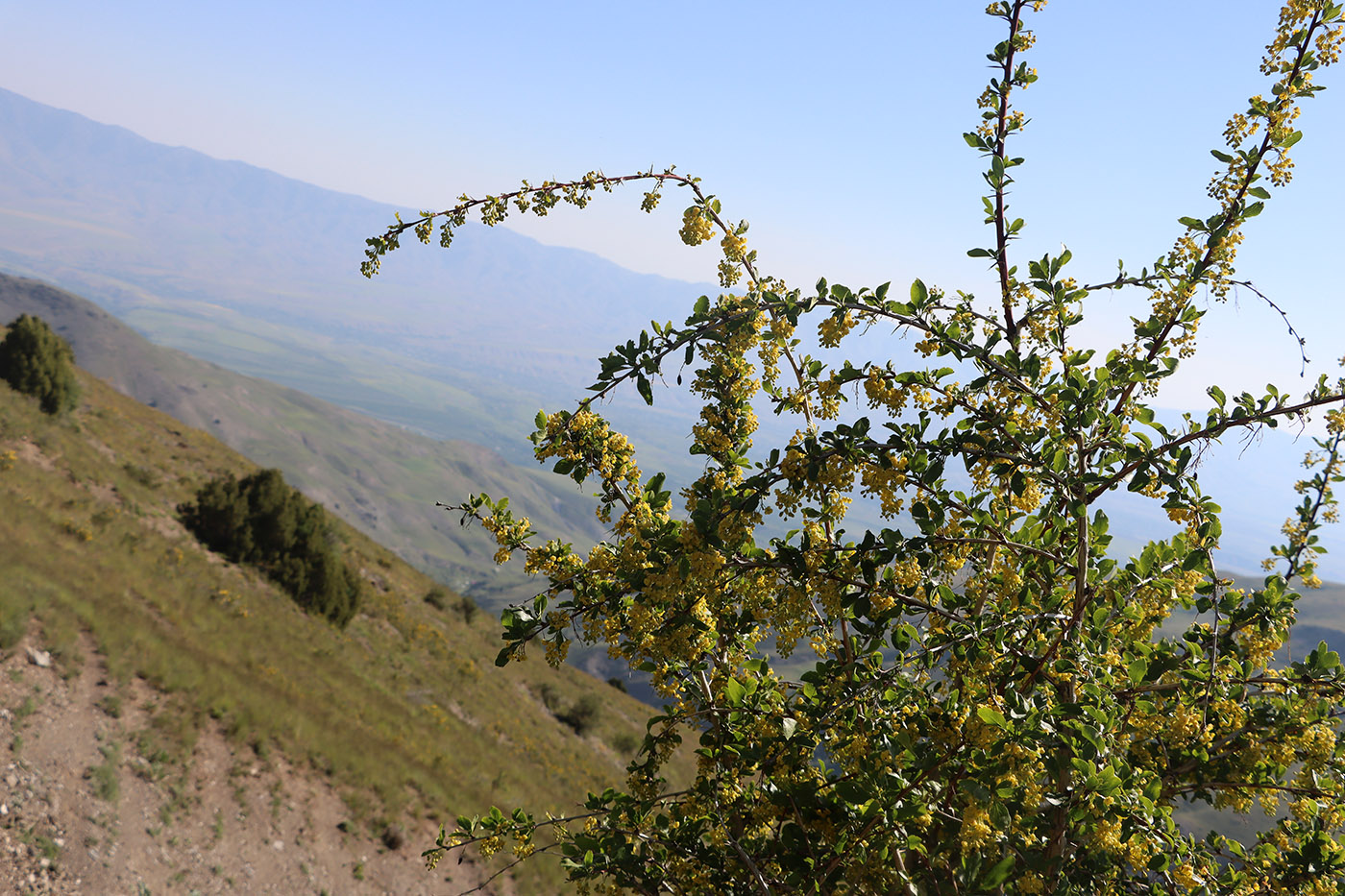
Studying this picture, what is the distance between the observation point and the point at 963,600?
3098 millimetres

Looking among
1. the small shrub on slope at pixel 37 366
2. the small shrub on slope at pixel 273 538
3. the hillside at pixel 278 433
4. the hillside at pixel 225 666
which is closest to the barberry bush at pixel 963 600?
the hillside at pixel 225 666

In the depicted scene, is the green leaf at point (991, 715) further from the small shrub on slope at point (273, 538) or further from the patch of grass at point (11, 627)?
the small shrub on slope at point (273, 538)

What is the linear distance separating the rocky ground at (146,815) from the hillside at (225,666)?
0.07 meters

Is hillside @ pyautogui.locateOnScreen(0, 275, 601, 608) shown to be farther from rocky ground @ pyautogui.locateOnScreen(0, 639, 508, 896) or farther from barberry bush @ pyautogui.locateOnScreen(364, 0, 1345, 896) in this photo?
barberry bush @ pyautogui.locateOnScreen(364, 0, 1345, 896)

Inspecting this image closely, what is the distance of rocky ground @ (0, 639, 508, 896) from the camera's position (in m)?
8.12

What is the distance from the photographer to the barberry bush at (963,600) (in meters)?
2.63

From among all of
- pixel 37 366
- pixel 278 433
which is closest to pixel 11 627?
pixel 37 366

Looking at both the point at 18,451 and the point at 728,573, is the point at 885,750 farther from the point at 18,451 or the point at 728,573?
the point at 18,451

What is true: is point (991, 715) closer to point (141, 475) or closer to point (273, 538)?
point (273, 538)

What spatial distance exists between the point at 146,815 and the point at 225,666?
12.9ft

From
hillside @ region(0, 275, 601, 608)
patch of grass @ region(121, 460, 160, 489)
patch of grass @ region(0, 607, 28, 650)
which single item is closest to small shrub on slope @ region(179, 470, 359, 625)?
patch of grass @ region(121, 460, 160, 489)

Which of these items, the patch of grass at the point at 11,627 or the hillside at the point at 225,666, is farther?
the hillside at the point at 225,666

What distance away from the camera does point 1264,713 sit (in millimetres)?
3258

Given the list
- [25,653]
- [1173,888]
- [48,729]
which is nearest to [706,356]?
[1173,888]
